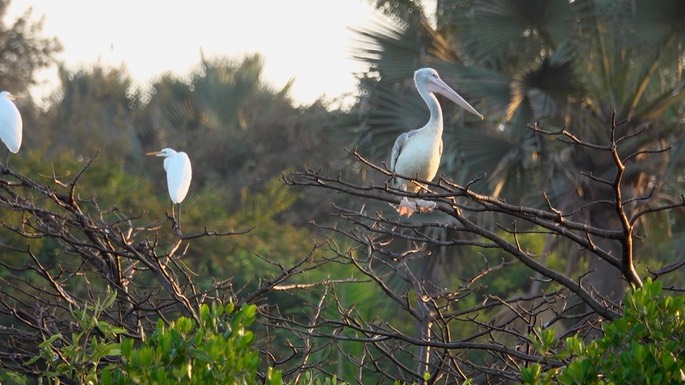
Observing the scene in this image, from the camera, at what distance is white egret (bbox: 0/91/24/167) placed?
25.7 feet

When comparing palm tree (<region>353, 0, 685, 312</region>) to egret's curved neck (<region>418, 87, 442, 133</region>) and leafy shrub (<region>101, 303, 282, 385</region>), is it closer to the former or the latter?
egret's curved neck (<region>418, 87, 442, 133</region>)

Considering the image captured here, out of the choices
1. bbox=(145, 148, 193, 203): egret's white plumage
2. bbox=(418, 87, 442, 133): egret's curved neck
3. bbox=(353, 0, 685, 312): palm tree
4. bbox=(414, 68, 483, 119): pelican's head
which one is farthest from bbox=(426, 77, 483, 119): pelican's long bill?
bbox=(353, 0, 685, 312): palm tree

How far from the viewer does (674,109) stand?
12.5 metres

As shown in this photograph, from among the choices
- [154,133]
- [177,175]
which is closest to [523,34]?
[177,175]

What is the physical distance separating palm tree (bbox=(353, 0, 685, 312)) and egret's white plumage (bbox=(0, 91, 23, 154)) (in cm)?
454

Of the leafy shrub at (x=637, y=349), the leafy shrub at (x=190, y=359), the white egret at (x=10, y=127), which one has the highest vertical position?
the white egret at (x=10, y=127)

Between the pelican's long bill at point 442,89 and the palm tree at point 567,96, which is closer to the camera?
the pelican's long bill at point 442,89

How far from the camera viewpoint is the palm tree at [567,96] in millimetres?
11320

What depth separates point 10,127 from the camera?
798 centimetres

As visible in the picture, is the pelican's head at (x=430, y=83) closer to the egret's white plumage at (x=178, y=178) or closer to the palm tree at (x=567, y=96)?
the egret's white plumage at (x=178, y=178)

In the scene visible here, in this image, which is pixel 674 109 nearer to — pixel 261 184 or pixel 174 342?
pixel 174 342

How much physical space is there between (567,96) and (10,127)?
5513 mm

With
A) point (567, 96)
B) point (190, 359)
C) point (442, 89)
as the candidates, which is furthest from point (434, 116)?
point (567, 96)

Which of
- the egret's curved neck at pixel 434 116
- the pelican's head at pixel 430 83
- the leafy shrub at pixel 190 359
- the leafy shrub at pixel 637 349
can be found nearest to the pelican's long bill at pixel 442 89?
the pelican's head at pixel 430 83
